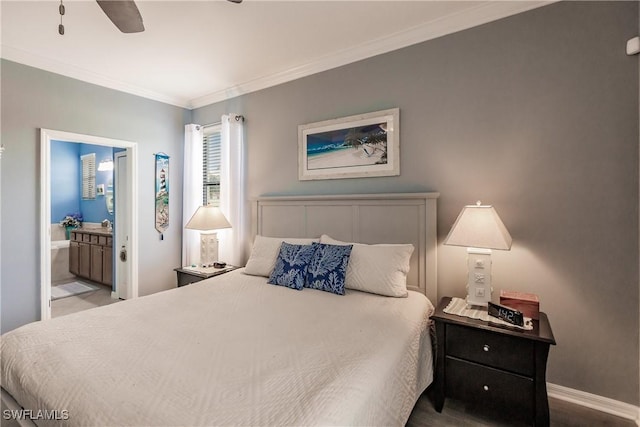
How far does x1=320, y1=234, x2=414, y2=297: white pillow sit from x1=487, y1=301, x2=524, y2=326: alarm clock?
54 cm

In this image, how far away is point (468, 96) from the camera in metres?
2.30

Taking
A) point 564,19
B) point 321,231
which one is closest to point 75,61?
point 321,231

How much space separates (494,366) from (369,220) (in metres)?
1.36

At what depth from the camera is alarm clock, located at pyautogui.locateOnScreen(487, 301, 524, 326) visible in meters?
1.71

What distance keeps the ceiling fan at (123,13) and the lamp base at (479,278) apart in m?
2.07

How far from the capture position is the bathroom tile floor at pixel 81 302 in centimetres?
370

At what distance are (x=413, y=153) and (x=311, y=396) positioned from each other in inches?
80.4

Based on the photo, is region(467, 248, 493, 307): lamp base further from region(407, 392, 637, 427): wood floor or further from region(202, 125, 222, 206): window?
region(202, 125, 222, 206): window

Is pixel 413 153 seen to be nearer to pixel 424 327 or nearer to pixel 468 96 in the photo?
pixel 468 96

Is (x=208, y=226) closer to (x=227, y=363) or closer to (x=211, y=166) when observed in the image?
(x=211, y=166)

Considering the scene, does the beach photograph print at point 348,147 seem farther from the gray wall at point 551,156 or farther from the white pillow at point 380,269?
the white pillow at point 380,269

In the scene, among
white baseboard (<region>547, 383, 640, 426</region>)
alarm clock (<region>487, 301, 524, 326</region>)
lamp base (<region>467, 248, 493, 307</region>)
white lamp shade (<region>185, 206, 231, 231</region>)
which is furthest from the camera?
white lamp shade (<region>185, 206, 231, 231</region>)

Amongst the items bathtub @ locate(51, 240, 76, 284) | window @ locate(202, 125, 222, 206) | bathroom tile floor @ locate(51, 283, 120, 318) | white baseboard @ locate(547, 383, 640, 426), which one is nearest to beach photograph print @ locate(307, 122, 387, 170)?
window @ locate(202, 125, 222, 206)

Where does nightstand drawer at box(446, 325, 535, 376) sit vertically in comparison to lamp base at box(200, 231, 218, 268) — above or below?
below
